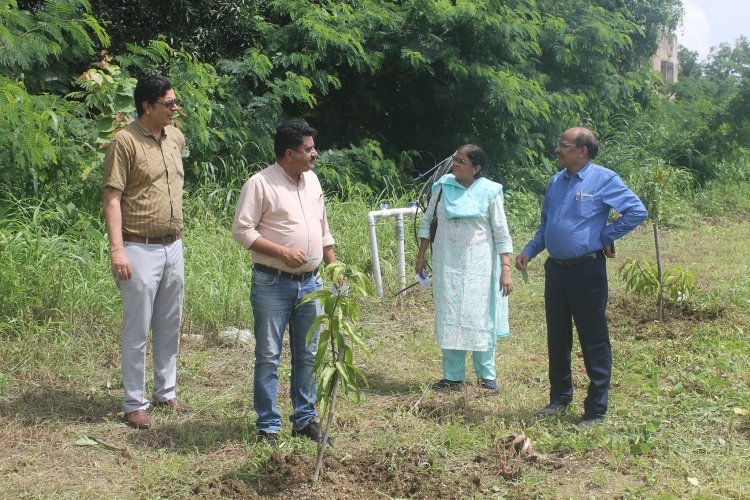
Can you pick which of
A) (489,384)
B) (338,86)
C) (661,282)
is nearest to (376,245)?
(661,282)

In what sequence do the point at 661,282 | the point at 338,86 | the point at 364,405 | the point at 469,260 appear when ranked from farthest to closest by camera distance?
the point at 338,86
the point at 661,282
the point at 469,260
the point at 364,405

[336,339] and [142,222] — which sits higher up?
[142,222]

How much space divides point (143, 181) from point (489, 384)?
263cm

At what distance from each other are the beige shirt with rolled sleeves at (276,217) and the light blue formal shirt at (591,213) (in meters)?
1.42

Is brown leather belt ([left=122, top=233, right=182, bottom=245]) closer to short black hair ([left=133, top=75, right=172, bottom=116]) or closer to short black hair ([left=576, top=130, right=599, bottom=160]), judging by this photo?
short black hair ([left=133, top=75, right=172, bottom=116])

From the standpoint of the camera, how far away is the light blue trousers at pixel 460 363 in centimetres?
571

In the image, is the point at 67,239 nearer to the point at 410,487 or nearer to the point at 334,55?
the point at 410,487

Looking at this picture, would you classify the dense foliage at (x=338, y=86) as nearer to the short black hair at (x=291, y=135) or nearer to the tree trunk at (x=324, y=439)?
the short black hair at (x=291, y=135)

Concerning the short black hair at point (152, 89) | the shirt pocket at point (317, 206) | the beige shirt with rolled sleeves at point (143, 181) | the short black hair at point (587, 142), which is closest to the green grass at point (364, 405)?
the shirt pocket at point (317, 206)

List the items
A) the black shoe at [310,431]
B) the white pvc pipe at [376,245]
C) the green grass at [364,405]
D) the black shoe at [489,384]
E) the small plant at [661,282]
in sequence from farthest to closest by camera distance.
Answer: the white pvc pipe at [376,245]
the small plant at [661,282]
the black shoe at [489,384]
the black shoe at [310,431]
the green grass at [364,405]

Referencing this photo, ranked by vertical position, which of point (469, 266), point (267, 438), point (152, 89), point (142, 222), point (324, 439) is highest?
point (152, 89)

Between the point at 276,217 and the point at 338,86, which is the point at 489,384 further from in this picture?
the point at 338,86

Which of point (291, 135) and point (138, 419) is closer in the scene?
point (291, 135)

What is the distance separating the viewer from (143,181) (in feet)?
15.7
